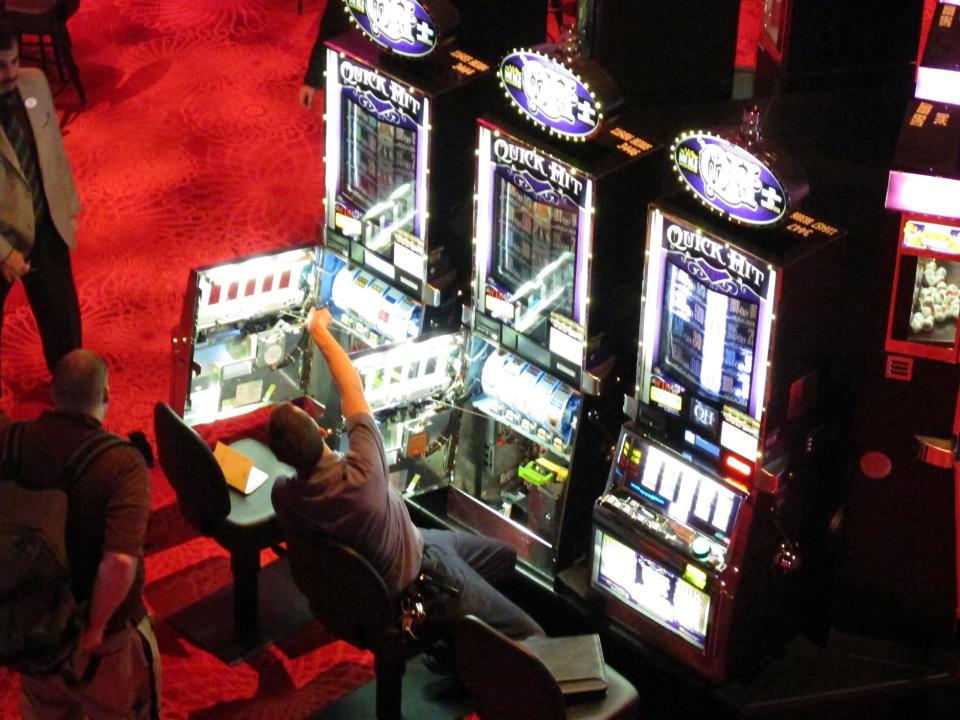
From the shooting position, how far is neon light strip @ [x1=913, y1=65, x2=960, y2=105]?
5.25 m

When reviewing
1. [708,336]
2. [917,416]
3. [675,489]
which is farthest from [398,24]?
[917,416]

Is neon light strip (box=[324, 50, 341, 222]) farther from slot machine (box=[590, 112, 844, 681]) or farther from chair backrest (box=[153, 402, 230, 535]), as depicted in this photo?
slot machine (box=[590, 112, 844, 681])

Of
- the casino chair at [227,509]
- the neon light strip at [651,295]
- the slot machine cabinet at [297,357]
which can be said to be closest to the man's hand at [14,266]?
the slot machine cabinet at [297,357]

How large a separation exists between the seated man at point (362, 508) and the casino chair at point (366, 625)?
0.09 metres

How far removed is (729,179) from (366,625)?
6.02ft

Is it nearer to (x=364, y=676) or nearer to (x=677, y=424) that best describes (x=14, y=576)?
(x=364, y=676)

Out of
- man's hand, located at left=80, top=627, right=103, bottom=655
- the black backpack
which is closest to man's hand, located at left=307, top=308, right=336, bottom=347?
the black backpack

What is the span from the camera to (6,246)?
602cm

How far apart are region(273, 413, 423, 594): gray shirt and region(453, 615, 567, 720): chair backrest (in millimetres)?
487

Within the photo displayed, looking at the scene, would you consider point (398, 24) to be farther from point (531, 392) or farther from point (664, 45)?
point (664, 45)

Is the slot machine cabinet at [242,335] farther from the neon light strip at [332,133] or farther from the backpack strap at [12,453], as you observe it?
the backpack strap at [12,453]

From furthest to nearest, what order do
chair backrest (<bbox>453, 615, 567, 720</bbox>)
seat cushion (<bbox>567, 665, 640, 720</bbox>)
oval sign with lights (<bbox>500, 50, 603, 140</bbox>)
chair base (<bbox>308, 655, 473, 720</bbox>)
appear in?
chair base (<bbox>308, 655, 473, 720</bbox>) → oval sign with lights (<bbox>500, 50, 603, 140</bbox>) → seat cushion (<bbox>567, 665, 640, 720</bbox>) → chair backrest (<bbox>453, 615, 567, 720</bbox>)

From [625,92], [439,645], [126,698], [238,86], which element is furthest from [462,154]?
[238,86]

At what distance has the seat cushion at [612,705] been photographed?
442cm
